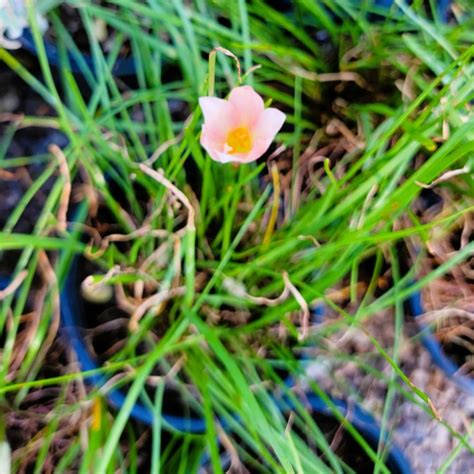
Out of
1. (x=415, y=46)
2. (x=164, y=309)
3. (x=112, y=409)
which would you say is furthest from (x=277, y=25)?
(x=112, y=409)

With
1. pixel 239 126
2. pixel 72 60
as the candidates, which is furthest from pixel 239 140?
pixel 72 60

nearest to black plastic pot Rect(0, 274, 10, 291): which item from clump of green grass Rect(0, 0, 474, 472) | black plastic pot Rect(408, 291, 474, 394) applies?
clump of green grass Rect(0, 0, 474, 472)

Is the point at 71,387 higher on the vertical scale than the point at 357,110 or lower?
lower

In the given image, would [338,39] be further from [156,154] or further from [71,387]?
[71,387]

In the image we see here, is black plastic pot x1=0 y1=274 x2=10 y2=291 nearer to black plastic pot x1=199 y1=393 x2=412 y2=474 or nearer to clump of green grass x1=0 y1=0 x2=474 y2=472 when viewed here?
clump of green grass x1=0 y1=0 x2=474 y2=472

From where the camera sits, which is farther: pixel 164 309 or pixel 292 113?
pixel 292 113

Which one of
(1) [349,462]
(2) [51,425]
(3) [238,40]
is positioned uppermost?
(3) [238,40]

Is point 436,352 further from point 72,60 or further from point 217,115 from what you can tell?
point 72,60
